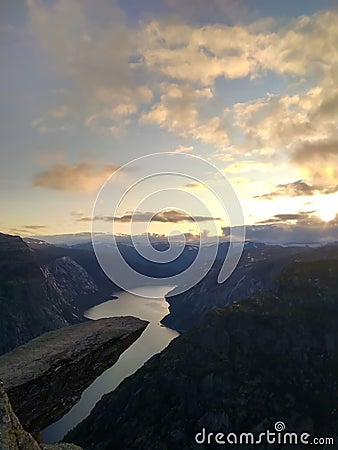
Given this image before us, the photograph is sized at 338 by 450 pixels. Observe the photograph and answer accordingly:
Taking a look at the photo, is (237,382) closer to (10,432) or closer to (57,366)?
(57,366)

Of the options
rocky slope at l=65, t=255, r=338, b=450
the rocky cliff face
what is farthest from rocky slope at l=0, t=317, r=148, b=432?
rocky slope at l=65, t=255, r=338, b=450

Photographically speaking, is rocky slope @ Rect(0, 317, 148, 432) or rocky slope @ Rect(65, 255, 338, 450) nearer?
rocky slope @ Rect(0, 317, 148, 432)

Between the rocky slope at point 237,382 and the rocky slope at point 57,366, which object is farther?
the rocky slope at point 237,382

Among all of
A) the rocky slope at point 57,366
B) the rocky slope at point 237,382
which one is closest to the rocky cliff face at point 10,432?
the rocky slope at point 57,366

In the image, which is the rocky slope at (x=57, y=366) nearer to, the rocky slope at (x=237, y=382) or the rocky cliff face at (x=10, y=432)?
the rocky cliff face at (x=10, y=432)

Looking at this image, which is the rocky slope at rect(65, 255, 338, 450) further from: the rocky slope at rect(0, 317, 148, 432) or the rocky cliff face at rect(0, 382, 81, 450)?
the rocky cliff face at rect(0, 382, 81, 450)

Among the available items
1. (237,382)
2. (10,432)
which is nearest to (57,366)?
(10,432)
